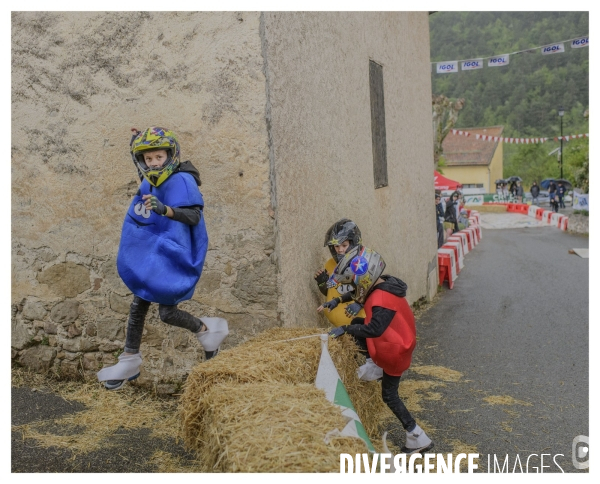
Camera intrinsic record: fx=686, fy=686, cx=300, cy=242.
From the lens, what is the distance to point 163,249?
176 inches

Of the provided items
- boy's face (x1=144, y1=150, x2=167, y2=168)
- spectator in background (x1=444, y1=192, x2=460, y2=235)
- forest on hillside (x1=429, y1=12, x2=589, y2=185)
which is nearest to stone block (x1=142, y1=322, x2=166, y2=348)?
boy's face (x1=144, y1=150, x2=167, y2=168)

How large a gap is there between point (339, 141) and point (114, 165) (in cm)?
250

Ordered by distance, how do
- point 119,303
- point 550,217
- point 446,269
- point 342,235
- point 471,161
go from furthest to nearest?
point 471,161 < point 550,217 < point 446,269 < point 119,303 < point 342,235

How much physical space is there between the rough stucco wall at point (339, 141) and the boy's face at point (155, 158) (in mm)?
1432

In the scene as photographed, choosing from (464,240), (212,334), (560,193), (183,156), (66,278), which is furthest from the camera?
(560,193)

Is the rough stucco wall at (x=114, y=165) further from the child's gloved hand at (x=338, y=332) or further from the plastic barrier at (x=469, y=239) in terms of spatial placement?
the plastic barrier at (x=469, y=239)

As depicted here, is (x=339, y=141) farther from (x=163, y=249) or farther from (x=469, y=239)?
(x=469, y=239)

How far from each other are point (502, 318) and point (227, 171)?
595cm

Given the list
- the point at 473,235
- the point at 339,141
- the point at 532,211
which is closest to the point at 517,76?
the point at 532,211

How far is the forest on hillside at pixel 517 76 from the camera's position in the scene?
265ft

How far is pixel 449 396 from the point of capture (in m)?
6.63

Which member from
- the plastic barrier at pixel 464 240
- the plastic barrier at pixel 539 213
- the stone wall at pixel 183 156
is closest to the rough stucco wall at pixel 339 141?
the stone wall at pixel 183 156

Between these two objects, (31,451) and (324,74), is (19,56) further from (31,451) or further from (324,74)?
(31,451)

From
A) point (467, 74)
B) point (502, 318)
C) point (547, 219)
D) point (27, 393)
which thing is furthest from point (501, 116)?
point (27, 393)
